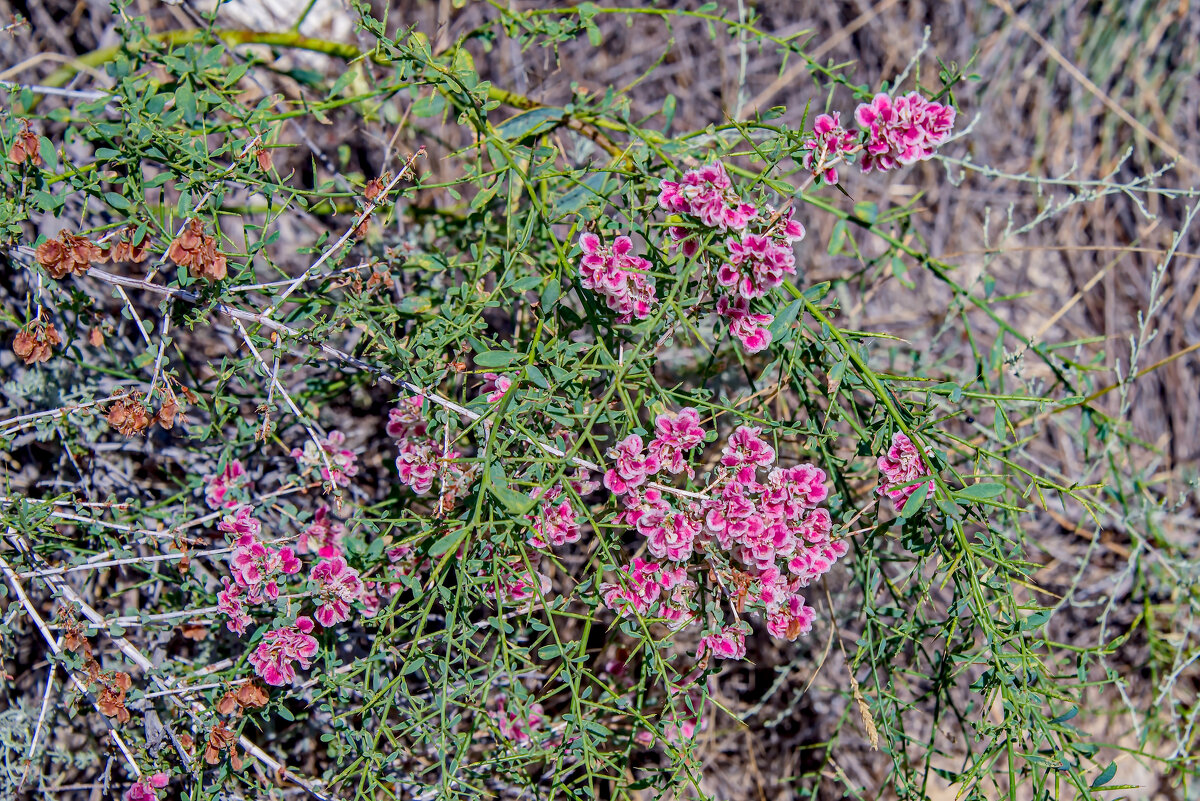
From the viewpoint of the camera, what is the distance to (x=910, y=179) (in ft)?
9.80

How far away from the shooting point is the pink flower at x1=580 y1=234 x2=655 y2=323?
1.37 meters

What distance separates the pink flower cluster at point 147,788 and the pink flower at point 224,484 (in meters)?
0.51

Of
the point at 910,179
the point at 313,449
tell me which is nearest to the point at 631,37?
the point at 910,179

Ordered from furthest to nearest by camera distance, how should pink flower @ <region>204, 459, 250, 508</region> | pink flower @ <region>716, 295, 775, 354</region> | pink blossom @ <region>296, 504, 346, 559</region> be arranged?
pink flower @ <region>204, 459, 250, 508</region>, pink blossom @ <region>296, 504, 346, 559</region>, pink flower @ <region>716, 295, 775, 354</region>

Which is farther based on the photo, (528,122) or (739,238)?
(528,122)

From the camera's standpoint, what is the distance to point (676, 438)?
136cm

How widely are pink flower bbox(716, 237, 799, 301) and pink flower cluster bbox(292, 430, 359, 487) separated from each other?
809mm

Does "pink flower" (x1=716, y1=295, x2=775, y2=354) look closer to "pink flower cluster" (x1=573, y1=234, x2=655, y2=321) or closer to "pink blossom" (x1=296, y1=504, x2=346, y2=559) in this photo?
"pink flower cluster" (x1=573, y1=234, x2=655, y2=321)

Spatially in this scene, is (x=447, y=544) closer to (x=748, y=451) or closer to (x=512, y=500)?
(x=512, y=500)

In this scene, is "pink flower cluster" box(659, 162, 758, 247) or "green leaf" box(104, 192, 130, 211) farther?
"green leaf" box(104, 192, 130, 211)

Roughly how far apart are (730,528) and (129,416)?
1.06 metres

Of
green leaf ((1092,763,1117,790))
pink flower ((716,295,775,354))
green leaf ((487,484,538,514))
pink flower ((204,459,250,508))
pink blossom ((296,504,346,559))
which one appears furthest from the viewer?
pink flower ((204,459,250,508))

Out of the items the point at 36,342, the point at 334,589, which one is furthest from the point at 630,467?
the point at 36,342

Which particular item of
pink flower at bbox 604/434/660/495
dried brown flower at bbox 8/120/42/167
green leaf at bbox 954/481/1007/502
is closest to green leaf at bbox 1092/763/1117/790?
green leaf at bbox 954/481/1007/502
